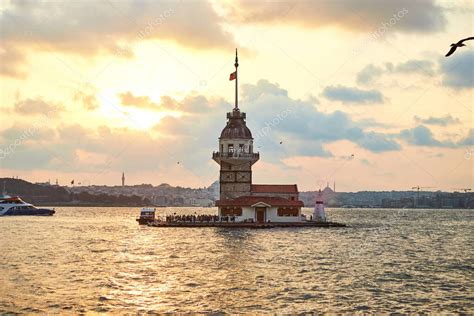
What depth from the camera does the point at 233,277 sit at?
4638cm

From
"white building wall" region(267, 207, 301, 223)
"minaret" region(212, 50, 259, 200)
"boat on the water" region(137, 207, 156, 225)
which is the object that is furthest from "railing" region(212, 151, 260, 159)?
"boat on the water" region(137, 207, 156, 225)


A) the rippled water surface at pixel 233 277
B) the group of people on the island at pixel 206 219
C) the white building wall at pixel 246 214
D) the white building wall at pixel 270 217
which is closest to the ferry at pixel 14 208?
the group of people on the island at pixel 206 219

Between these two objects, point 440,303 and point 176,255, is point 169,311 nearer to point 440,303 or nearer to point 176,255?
point 440,303

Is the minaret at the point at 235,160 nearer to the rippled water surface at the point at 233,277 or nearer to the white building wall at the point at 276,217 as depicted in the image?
the white building wall at the point at 276,217

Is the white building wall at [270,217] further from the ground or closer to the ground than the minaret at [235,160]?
closer to the ground

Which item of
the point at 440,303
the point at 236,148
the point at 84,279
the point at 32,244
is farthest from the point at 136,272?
the point at 236,148

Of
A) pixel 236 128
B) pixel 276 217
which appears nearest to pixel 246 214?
pixel 276 217

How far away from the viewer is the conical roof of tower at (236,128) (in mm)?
104312

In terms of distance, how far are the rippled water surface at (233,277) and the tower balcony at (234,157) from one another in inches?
1012

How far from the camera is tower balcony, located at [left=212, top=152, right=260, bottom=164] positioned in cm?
10156

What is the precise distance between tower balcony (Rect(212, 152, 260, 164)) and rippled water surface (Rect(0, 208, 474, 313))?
25702mm

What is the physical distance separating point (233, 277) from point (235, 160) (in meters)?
55.8

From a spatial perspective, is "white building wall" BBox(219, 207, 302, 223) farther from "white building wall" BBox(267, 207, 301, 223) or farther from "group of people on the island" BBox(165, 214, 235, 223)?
"group of people on the island" BBox(165, 214, 235, 223)

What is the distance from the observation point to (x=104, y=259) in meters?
59.0
